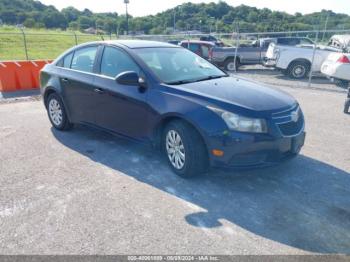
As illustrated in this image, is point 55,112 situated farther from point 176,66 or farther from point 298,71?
point 298,71

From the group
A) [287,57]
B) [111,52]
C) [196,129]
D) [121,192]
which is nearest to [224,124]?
[196,129]

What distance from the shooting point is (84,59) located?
5.18 metres

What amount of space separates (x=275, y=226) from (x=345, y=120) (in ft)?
15.8

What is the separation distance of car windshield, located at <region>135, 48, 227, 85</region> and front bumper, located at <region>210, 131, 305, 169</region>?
116 cm

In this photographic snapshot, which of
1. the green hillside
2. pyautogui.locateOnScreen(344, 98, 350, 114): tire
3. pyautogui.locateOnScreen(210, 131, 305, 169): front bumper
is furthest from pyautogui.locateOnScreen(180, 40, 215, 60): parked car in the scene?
the green hillside

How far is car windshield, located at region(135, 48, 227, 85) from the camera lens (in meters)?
4.29

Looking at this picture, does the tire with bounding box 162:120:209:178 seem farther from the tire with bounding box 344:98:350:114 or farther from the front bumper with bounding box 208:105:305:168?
the tire with bounding box 344:98:350:114

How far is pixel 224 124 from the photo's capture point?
351 cm

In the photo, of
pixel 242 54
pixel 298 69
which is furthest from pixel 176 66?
pixel 242 54

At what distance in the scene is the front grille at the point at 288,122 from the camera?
144 inches

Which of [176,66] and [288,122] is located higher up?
[176,66]

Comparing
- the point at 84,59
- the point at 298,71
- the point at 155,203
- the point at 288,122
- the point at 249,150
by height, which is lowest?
the point at 155,203

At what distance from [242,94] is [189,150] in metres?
0.96

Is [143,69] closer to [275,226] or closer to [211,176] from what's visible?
[211,176]
